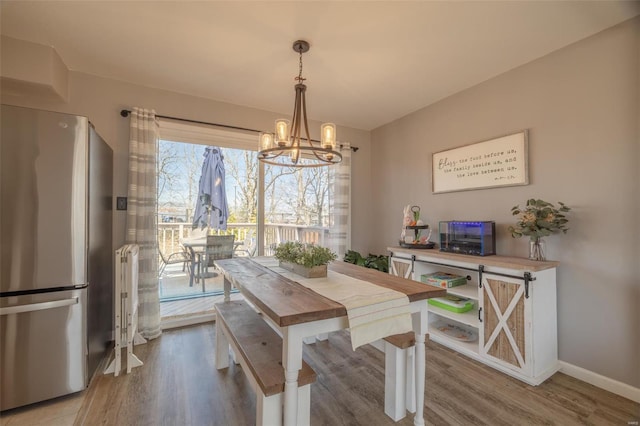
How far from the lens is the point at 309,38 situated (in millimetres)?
2000

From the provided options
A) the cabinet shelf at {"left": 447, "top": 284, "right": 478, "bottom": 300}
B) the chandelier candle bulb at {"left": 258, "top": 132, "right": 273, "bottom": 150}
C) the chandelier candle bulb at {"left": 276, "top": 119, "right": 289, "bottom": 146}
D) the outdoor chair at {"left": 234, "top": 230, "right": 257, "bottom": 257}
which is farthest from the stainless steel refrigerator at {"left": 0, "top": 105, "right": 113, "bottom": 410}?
the cabinet shelf at {"left": 447, "top": 284, "right": 478, "bottom": 300}

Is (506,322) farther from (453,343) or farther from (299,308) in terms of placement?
(299,308)

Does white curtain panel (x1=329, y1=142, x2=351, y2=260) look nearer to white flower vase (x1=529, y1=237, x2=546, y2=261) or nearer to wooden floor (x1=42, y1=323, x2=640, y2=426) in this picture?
wooden floor (x1=42, y1=323, x2=640, y2=426)

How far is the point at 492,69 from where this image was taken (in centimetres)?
241

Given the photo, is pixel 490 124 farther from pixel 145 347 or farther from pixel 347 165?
pixel 145 347

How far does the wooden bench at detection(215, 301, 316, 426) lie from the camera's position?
1.23 meters

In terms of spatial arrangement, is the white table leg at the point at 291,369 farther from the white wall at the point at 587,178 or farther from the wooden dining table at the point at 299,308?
the white wall at the point at 587,178

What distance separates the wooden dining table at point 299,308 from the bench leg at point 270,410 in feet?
0.24

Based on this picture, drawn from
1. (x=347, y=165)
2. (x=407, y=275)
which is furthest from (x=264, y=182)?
(x=407, y=275)

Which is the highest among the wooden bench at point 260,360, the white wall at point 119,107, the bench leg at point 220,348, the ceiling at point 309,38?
the ceiling at point 309,38

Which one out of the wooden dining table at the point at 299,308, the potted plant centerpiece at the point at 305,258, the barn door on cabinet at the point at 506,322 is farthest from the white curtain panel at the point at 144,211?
the barn door on cabinet at the point at 506,322

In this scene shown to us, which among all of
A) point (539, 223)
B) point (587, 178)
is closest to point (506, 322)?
point (539, 223)

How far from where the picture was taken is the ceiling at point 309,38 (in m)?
1.73

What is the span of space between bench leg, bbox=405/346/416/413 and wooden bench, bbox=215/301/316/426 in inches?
25.6
